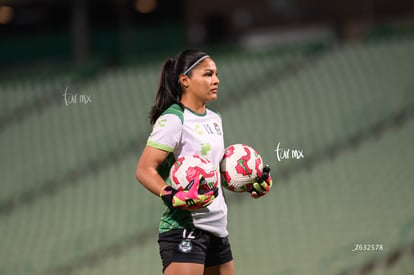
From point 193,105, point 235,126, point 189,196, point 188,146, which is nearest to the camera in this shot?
point 189,196

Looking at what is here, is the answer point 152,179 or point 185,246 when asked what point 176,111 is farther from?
point 185,246

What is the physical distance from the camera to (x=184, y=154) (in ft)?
9.69

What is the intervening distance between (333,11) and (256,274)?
5411 mm

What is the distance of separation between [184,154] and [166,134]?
13cm

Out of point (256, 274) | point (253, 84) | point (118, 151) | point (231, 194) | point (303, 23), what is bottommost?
point (256, 274)

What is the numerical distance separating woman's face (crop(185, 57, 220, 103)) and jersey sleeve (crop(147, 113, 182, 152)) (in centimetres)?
17

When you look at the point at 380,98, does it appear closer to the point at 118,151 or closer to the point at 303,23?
the point at 303,23

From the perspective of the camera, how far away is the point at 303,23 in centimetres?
1085

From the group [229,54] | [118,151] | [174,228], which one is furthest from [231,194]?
[174,228]

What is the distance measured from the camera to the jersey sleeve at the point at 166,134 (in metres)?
2.88

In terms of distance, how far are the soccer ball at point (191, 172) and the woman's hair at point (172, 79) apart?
0.30 meters

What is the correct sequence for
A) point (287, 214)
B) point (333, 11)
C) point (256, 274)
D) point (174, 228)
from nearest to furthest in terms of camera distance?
point (174, 228), point (256, 274), point (287, 214), point (333, 11)

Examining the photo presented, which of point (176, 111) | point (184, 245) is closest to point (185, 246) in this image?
point (184, 245)

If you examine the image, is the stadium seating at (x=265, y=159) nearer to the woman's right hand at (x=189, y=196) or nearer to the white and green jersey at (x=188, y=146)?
the white and green jersey at (x=188, y=146)
